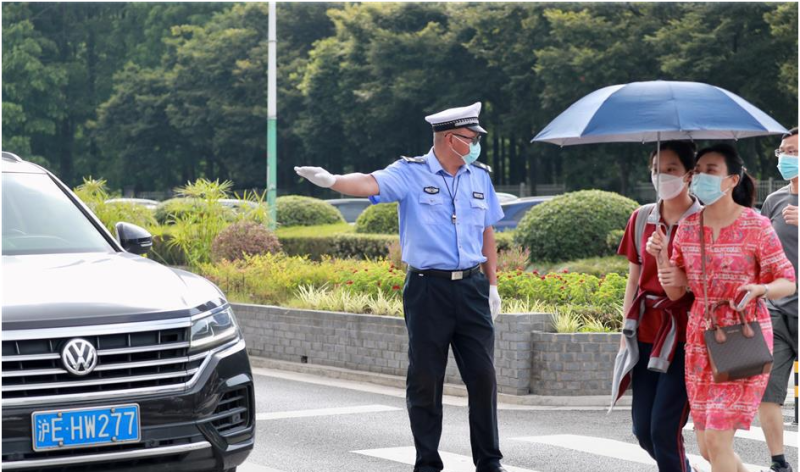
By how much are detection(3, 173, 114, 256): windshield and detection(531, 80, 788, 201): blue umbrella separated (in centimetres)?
250

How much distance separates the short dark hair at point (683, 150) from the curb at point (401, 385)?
4409mm

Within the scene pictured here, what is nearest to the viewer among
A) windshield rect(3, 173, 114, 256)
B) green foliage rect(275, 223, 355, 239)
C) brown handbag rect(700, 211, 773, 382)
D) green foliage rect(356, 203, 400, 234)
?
brown handbag rect(700, 211, 773, 382)

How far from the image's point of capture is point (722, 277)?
5.70m

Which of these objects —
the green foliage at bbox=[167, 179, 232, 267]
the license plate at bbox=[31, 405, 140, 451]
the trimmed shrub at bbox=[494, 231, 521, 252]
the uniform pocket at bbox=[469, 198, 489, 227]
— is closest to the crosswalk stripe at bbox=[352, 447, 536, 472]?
the uniform pocket at bbox=[469, 198, 489, 227]

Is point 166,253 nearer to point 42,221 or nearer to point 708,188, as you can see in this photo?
point 42,221

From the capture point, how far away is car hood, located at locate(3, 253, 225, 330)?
211 inches

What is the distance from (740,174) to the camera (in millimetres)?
5887

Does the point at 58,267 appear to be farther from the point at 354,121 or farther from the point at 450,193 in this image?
the point at 354,121

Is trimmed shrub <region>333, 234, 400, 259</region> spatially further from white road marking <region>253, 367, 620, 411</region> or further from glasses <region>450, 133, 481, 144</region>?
glasses <region>450, 133, 481, 144</region>

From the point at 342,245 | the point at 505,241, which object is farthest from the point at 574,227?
the point at 342,245

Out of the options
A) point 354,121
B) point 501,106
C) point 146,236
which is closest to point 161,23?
point 354,121

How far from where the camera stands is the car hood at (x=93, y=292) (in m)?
5.35

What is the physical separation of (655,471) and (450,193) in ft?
7.10

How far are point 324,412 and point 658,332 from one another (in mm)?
4517
